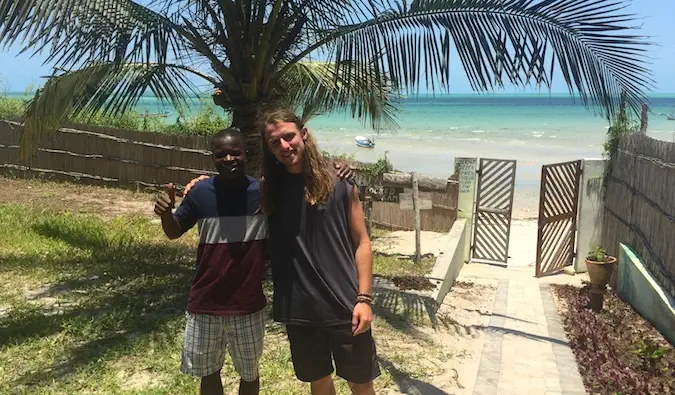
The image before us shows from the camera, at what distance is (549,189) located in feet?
31.3

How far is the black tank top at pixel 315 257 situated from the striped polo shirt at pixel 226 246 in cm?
20

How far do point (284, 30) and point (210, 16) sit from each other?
0.60 meters

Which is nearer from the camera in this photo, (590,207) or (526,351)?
(526,351)

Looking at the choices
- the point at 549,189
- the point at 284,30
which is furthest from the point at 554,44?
the point at 549,189

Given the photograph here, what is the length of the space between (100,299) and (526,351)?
365 centimetres

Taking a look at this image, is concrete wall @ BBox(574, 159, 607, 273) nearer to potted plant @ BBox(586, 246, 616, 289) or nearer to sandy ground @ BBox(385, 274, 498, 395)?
sandy ground @ BBox(385, 274, 498, 395)

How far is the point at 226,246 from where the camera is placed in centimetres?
256

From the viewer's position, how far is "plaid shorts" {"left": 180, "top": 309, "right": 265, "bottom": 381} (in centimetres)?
259

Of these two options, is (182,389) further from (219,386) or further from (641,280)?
(641,280)

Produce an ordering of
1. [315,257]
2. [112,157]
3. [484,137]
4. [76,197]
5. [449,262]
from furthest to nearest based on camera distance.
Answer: [484,137]
[112,157]
[76,197]
[449,262]
[315,257]

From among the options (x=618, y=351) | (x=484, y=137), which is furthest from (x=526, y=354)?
(x=484, y=137)

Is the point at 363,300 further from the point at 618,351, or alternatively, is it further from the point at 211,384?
the point at 618,351

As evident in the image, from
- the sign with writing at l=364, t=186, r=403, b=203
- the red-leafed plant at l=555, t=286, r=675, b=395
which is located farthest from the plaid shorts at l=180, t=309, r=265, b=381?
the sign with writing at l=364, t=186, r=403, b=203

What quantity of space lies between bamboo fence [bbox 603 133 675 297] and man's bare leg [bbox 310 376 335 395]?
4.12 meters
